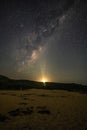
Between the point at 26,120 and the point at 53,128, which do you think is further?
the point at 26,120

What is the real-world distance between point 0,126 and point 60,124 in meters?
4.72

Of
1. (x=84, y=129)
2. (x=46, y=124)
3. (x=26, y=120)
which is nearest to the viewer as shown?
(x=84, y=129)

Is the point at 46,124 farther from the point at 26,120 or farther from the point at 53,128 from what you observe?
the point at 26,120

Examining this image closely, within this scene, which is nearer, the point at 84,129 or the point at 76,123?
the point at 84,129

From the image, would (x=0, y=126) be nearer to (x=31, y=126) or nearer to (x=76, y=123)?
(x=31, y=126)

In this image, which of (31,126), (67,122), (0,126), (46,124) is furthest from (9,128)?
(67,122)

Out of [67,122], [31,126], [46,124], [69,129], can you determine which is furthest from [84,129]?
[31,126]

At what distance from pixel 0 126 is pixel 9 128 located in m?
0.89

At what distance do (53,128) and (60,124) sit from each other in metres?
1.16

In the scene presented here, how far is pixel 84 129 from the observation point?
1086 centimetres

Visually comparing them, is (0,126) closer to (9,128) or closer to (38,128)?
(9,128)

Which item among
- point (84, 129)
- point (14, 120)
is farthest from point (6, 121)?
point (84, 129)

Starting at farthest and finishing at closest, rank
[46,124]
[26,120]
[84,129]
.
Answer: [26,120] < [46,124] < [84,129]

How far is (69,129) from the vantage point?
1088 cm
